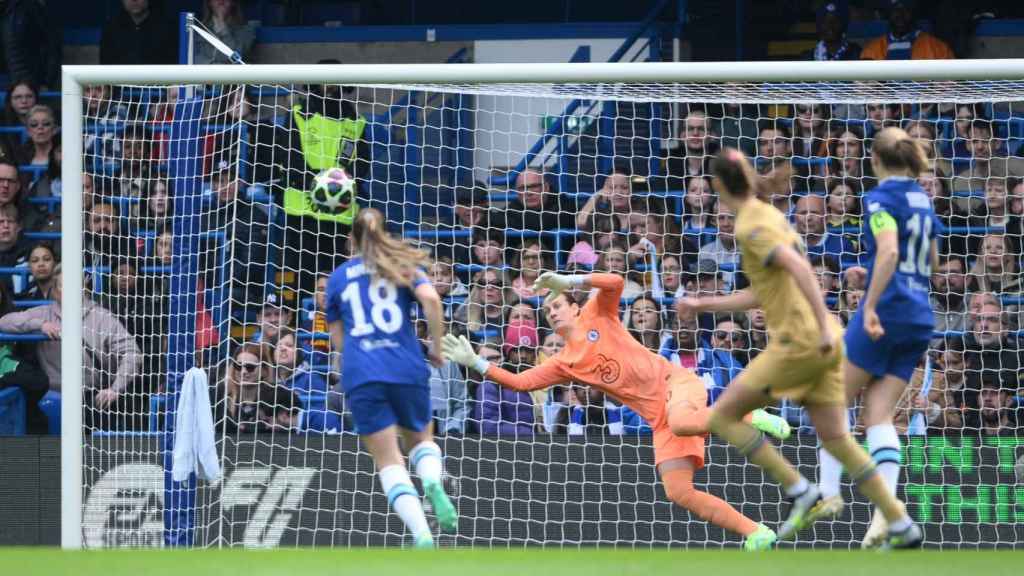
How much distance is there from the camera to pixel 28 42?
13.6 meters

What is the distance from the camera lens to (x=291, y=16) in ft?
49.5

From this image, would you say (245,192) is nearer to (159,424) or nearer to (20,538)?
(159,424)

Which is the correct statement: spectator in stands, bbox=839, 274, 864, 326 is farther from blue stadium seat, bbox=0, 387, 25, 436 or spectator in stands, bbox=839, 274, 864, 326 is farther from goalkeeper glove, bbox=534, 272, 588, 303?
blue stadium seat, bbox=0, 387, 25, 436

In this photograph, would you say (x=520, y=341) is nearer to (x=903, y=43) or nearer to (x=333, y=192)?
(x=333, y=192)

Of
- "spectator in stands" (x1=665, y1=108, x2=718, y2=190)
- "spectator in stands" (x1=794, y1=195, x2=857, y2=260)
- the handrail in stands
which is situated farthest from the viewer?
the handrail in stands

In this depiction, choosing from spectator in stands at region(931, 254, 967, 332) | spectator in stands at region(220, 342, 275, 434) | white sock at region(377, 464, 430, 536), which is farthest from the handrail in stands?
white sock at region(377, 464, 430, 536)

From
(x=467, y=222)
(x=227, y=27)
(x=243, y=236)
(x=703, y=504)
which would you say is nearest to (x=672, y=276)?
(x=467, y=222)

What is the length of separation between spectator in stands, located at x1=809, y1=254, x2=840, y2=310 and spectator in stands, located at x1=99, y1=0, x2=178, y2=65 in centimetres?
614

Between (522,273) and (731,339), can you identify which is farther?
(522,273)

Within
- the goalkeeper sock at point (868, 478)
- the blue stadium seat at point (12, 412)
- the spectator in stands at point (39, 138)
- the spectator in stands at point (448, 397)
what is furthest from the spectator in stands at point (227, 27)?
the goalkeeper sock at point (868, 478)

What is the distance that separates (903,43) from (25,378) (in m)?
7.42

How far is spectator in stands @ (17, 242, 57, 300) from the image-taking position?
37.1ft

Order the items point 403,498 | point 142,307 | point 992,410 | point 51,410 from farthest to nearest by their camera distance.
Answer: point 51,410 < point 142,307 < point 992,410 < point 403,498

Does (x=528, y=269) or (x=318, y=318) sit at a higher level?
(x=528, y=269)
